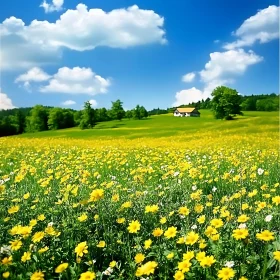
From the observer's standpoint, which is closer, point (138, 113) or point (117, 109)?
point (117, 109)

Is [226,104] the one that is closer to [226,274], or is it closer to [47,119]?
[47,119]

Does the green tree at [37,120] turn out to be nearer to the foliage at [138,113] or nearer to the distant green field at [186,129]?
the foliage at [138,113]

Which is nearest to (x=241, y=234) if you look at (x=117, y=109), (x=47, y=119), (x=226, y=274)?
(x=226, y=274)

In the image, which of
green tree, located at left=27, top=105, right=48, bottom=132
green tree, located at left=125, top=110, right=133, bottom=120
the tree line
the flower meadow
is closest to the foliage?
green tree, located at left=125, top=110, right=133, bottom=120

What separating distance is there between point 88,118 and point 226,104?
2931 centimetres

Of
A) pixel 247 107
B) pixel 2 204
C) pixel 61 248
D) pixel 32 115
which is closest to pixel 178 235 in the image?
pixel 61 248

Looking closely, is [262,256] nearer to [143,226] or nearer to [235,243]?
[235,243]

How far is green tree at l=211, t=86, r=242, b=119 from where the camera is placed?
2594 inches

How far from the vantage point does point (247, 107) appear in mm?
104625

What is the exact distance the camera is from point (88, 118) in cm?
7006

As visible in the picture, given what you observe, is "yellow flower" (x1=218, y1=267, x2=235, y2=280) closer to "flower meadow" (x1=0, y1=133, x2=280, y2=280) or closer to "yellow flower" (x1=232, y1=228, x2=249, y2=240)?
"flower meadow" (x1=0, y1=133, x2=280, y2=280)

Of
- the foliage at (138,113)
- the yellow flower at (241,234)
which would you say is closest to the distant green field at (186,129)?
the yellow flower at (241,234)

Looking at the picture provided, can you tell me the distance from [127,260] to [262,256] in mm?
1324

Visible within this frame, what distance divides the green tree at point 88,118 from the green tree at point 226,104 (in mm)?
26370
